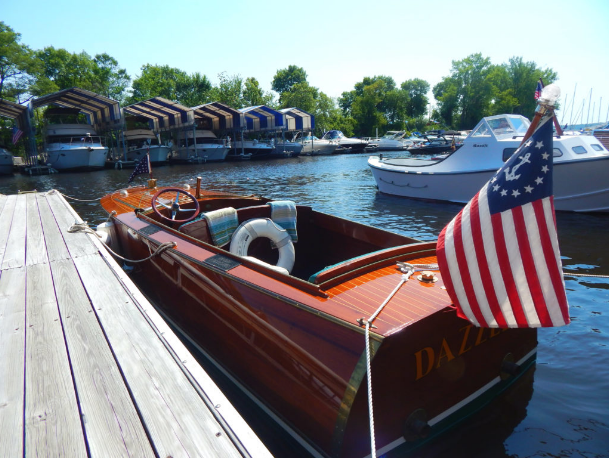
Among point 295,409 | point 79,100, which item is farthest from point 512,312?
point 79,100

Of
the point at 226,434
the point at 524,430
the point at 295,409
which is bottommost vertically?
the point at 524,430

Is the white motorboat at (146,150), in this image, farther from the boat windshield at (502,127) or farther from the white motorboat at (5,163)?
the boat windshield at (502,127)

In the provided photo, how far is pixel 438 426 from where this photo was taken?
2812 mm

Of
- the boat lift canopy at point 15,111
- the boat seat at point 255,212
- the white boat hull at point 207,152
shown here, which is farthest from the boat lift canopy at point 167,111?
the boat seat at point 255,212

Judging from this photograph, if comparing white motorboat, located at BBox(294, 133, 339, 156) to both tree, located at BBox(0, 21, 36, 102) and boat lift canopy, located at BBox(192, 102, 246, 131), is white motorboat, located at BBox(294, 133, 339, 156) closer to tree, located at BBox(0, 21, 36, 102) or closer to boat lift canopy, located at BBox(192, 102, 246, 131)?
boat lift canopy, located at BBox(192, 102, 246, 131)

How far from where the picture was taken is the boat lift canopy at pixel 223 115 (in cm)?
3688

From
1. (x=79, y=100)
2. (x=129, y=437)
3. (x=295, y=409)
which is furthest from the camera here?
(x=79, y=100)

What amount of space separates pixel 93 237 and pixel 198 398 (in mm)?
4260

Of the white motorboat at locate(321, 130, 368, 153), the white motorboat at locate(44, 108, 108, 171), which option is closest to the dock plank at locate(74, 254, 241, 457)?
the white motorboat at locate(44, 108, 108, 171)

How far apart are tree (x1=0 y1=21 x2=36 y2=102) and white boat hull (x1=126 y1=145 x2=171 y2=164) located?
47.0 feet

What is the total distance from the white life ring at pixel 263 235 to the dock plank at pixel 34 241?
2.31 metres

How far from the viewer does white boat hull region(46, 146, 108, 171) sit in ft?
94.3

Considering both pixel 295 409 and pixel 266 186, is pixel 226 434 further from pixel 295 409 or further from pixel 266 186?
pixel 266 186

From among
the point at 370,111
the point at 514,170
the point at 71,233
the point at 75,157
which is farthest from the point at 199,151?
the point at 514,170
